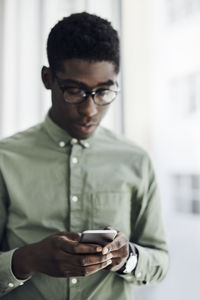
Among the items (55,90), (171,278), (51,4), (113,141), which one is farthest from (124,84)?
(171,278)

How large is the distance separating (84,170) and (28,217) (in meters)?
0.22

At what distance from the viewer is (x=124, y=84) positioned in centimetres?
180

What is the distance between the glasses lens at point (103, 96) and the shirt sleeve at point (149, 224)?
26 cm

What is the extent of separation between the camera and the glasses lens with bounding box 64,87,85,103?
1.03 m

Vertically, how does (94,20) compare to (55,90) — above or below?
above

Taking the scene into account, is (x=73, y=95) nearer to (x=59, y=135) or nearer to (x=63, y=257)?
(x=59, y=135)

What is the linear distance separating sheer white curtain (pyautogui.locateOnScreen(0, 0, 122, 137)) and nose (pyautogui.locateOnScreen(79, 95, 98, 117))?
2.57 feet

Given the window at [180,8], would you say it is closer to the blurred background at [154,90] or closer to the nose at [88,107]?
the blurred background at [154,90]

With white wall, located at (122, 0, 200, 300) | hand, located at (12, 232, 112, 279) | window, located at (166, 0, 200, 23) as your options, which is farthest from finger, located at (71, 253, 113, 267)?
window, located at (166, 0, 200, 23)

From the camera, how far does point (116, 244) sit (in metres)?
0.92

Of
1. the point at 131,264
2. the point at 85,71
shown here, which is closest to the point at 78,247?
the point at 131,264

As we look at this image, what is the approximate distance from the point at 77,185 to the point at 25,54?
3.02 ft

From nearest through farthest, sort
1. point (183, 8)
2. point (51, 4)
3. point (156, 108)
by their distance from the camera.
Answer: point (183, 8), point (156, 108), point (51, 4)

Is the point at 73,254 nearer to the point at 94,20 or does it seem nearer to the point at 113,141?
the point at 113,141
